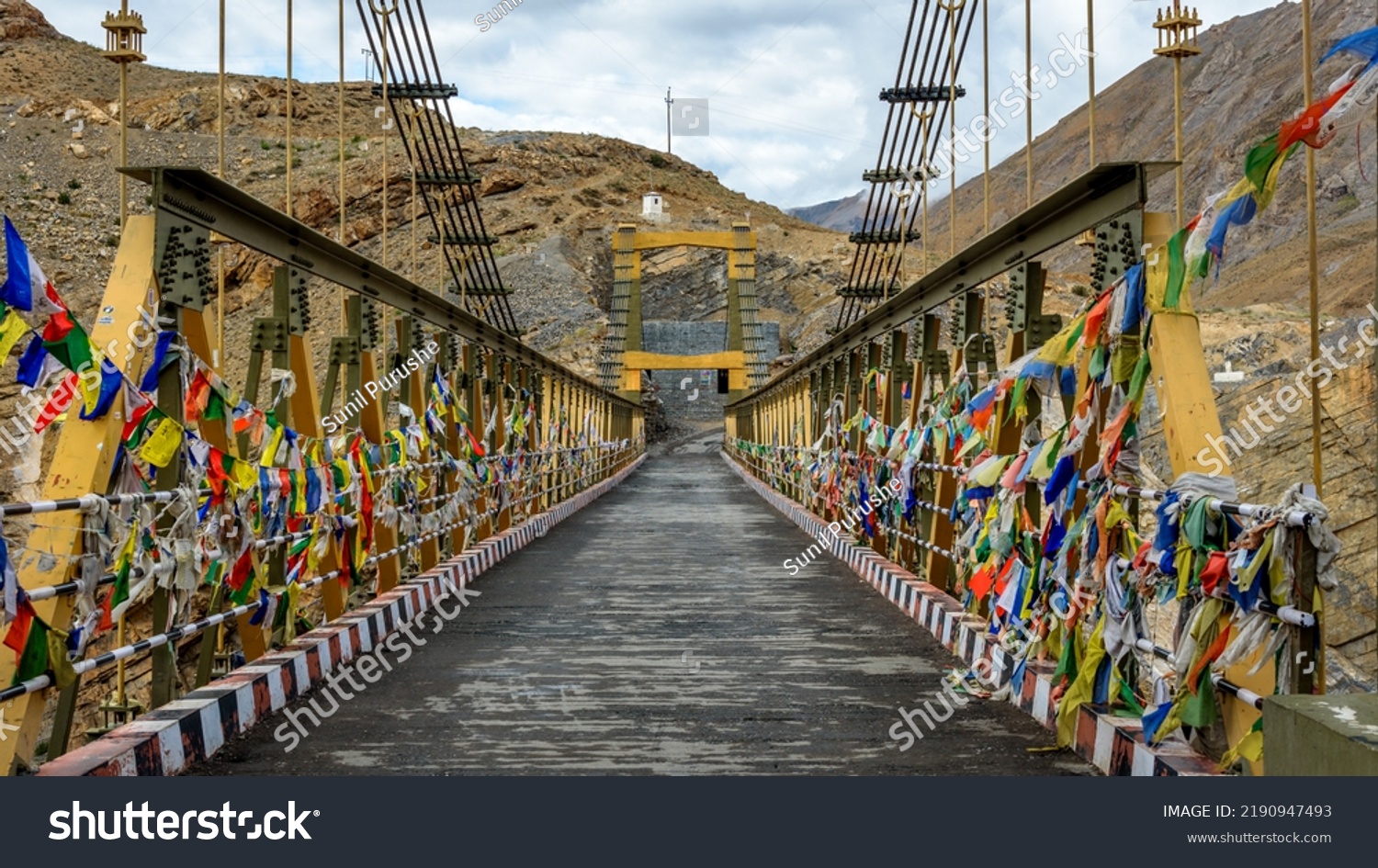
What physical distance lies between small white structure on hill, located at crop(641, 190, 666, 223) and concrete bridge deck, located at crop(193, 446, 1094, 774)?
6941 cm

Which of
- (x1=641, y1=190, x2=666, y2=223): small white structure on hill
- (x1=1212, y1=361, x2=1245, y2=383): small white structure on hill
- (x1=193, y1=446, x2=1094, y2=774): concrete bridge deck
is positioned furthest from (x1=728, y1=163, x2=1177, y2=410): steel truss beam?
(x1=641, y1=190, x2=666, y2=223): small white structure on hill

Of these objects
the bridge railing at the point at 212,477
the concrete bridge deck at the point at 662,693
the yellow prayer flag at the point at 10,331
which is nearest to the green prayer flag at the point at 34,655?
the bridge railing at the point at 212,477

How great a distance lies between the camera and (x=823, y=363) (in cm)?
1472

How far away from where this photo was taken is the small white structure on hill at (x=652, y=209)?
78.4 meters

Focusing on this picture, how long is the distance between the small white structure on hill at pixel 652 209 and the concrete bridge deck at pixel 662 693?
2733 inches

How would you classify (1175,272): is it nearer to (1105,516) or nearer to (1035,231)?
Result: (1105,516)

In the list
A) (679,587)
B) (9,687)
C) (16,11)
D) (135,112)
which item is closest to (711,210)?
(135,112)

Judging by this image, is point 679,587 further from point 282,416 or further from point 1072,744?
point 1072,744

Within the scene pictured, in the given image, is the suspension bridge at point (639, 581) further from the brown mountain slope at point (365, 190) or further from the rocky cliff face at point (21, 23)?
the rocky cliff face at point (21, 23)

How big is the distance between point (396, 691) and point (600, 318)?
54439 millimetres

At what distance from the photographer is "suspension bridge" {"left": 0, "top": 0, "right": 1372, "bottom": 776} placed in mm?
3586

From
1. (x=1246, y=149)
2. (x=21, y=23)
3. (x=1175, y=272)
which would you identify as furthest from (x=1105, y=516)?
(x=21, y=23)

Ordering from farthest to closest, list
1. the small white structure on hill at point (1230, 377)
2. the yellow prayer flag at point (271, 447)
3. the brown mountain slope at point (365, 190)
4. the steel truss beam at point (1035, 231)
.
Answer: the brown mountain slope at point (365, 190)
the small white structure on hill at point (1230, 377)
the yellow prayer flag at point (271, 447)
the steel truss beam at point (1035, 231)

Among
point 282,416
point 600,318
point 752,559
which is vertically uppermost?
point 600,318
